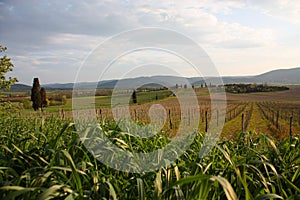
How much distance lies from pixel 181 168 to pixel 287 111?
3066 centimetres

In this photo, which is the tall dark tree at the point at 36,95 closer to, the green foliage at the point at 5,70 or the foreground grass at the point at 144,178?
the green foliage at the point at 5,70

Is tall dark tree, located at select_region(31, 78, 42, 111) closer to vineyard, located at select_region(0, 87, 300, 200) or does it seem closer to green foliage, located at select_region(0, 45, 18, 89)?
green foliage, located at select_region(0, 45, 18, 89)

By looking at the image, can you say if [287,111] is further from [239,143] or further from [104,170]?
[104,170]

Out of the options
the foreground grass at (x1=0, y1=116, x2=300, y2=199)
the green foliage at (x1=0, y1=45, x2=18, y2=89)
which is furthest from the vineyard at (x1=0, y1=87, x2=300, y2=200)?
the green foliage at (x1=0, y1=45, x2=18, y2=89)

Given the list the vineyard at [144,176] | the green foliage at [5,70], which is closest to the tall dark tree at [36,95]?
the green foliage at [5,70]

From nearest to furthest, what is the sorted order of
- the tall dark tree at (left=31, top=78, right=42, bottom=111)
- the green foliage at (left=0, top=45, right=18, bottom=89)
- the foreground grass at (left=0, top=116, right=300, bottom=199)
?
the foreground grass at (left=0, top=116, right=300, bottom=199)
the green foliage at (left=0, top=45, right=18, bottom=89)
the tall dark tree at (left=31, top=78, right=42, bottom=111)

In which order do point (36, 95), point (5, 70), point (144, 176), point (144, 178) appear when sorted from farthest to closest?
point (36, 95) < point (5, 70) < point (144, 178) < point (144, 176)

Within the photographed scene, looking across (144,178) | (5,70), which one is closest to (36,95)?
(5,70)

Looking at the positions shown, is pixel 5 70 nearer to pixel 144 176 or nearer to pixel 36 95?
pixel 144 176

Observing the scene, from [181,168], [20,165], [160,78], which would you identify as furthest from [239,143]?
[20,165]

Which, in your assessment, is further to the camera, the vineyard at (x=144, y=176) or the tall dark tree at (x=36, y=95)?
the tall dark tree at (x=36, y=95)

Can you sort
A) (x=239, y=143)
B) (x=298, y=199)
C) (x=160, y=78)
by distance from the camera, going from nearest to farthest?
(x=298, y=199) → (x=239, y=143) → (x=160, y=78)

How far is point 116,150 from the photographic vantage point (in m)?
2.65

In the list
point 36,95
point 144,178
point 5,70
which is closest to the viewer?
point 144,178
